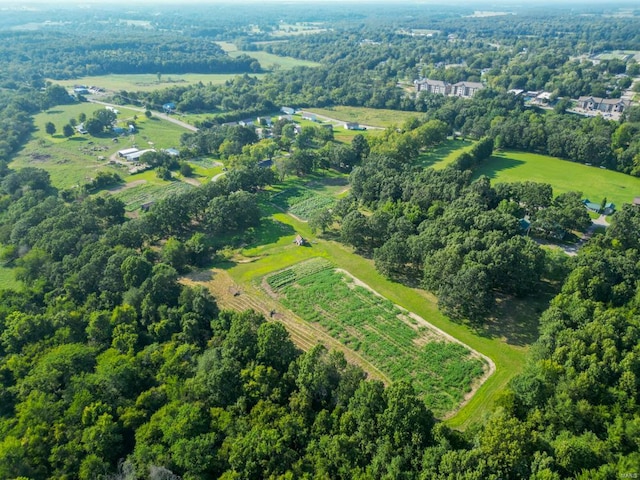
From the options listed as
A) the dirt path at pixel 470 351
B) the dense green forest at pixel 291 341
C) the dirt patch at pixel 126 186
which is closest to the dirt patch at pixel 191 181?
the dirt patch at pixel 126 186

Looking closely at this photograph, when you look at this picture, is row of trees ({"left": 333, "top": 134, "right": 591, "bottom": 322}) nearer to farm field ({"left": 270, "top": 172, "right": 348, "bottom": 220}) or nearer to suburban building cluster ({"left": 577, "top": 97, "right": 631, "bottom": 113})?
farm field ({"left": 270, "top": 172, "right": 348, "bottom": 220})

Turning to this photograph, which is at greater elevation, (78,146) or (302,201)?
(78,146)

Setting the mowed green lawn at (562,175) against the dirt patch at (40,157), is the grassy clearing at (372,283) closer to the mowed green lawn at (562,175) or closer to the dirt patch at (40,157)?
the mowed green lawn at (562,175)

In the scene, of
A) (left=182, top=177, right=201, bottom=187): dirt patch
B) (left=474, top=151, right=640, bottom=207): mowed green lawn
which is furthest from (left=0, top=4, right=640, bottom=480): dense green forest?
(left=182, top=177, right=201, bottom=187): dirt patch

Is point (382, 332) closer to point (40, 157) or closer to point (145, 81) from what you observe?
point (40, 157)

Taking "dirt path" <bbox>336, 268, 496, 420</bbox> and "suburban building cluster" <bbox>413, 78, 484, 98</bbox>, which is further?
"suburban building cluster" <bbox>413, 78, 484, 98</bbox>

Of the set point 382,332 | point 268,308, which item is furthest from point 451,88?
point 268,308
